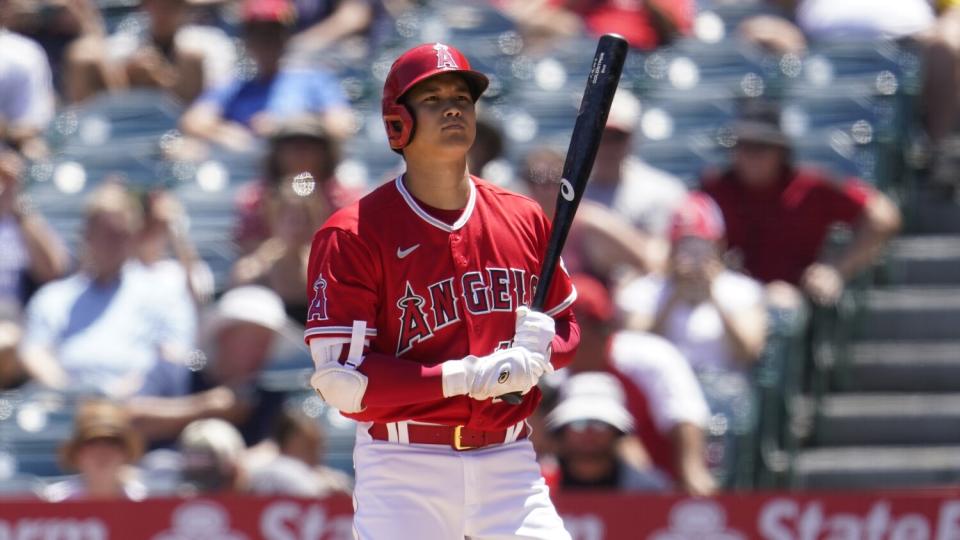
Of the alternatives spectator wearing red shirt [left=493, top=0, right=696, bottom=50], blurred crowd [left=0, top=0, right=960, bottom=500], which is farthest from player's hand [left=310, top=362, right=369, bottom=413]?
spectator wearing red shirt [left=493, top=0, right=696, bottom=50]

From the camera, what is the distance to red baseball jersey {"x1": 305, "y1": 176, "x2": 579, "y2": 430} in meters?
4.21

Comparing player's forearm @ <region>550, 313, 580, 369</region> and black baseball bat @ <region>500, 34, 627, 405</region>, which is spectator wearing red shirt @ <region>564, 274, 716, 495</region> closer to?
player's forearm @ <region>550, 313, 580, 369</region>

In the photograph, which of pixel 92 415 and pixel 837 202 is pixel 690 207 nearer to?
pixel 837 202

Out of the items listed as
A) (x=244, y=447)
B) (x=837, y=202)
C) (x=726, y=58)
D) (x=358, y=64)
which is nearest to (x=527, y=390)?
(x=244, y=447)

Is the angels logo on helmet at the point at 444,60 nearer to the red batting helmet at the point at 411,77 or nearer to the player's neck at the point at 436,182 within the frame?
the red batting helmet at the point at 411,77

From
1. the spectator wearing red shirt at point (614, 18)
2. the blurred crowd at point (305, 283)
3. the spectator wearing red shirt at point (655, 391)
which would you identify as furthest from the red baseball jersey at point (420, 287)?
the spectator wearing red shirt at point (614, 18)

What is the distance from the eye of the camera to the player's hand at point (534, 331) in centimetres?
417

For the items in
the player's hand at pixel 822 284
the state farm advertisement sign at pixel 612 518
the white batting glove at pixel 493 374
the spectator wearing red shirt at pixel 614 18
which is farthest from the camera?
the spectator wearing red shirt at pixel 614 18

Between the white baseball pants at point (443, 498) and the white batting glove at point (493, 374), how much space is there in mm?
218

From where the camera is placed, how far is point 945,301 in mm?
7977

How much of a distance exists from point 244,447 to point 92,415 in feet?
2.04

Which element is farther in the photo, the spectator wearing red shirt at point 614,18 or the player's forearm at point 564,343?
the spectator wearing red shirt at point 614,18

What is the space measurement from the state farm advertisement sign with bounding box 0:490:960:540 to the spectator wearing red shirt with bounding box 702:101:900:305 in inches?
73.8

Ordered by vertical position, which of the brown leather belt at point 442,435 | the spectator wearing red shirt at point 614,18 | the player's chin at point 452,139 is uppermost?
the spectator wearing red shirt at point 614,18
